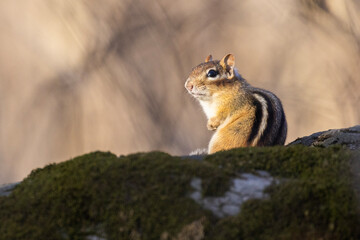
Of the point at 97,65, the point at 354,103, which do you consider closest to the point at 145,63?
the point at 97,65

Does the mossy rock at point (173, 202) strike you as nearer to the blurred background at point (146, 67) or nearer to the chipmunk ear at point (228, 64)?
the chipmunk ear at point (228, 64)

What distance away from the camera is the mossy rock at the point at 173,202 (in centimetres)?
240

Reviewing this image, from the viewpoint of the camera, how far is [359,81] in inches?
323

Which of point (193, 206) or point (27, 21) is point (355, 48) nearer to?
point (27, 21)

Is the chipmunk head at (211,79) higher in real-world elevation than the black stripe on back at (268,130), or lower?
higher

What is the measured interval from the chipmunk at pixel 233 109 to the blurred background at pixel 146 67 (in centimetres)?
244

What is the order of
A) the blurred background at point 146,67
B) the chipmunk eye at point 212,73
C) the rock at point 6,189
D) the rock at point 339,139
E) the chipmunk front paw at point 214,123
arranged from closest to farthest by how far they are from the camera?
the rock at point 6,189, the rock at point 339,139, the chipmunk front paw at point 214,123, the chipmunk eye at point 212,73, the blurred background at point 146,67

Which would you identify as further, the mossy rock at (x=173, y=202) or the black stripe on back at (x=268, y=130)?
the black stripe on back at (x=268, y=130)

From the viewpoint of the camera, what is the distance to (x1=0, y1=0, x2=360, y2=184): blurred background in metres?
7.76

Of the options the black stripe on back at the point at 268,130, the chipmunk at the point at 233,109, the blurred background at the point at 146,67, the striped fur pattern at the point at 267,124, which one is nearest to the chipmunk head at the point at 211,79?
the chipmunk at the point at 233,109

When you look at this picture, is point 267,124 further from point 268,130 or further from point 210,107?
point 210,107

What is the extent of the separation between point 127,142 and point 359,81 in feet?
12.0

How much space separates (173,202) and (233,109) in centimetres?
264

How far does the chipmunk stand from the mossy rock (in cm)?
176
